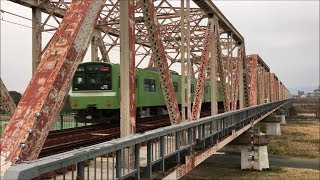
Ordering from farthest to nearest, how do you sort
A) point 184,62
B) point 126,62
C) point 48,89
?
point 184,62
point 126,62
point 48,89

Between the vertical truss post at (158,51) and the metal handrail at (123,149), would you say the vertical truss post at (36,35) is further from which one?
the vertical truss post at (158,51)

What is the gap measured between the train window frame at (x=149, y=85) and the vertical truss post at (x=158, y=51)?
8496mm

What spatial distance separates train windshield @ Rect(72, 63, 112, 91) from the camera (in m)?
17.7

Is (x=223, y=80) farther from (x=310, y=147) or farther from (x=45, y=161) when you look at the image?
(x=310, y=147)

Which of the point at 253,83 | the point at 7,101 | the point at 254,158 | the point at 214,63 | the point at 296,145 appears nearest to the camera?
the point at 7,101

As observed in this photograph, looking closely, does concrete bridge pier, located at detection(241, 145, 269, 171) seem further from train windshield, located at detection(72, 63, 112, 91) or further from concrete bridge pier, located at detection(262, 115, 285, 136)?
concrete bridge pier, located at detection(262, 115, 285, 136)

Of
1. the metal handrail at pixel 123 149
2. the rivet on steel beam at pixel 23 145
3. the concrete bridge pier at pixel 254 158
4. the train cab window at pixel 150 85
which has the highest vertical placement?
the train cab window at pixel 150 85

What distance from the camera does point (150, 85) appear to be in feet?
68.3

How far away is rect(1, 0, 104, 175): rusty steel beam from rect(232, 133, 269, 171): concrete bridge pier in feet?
84.0

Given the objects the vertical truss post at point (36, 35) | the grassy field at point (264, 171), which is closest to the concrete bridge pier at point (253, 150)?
the grassy field at point (264, 171)

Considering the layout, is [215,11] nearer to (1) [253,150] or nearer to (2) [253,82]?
(1) [253,150]

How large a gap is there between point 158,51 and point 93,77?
8577 millimetres

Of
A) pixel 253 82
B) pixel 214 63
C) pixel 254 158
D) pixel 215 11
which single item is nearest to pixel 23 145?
pixel 214 63

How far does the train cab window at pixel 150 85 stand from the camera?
2016cm
